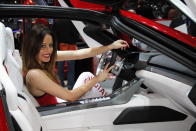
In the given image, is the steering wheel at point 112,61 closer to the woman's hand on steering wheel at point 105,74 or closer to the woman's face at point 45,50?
the woman's hand on steering wheel at point 105,74

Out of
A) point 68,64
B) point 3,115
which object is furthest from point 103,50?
point 68,64

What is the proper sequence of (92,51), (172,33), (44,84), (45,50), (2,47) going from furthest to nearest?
(92,51) → (45,50) → (44,84) → (172,33) → (2,47)

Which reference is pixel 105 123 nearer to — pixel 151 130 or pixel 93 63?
pixel 151 130

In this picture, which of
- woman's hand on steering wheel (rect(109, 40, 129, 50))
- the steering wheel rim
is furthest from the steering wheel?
woman's hand on steering wheel (rect(109, 40, 129, 50))

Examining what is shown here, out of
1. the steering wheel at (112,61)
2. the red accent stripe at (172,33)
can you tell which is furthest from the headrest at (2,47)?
the steering wheel at (112,61)

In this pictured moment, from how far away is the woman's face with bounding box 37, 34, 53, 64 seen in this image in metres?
2.06

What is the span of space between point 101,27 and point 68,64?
283 cm

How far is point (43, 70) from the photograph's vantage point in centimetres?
205

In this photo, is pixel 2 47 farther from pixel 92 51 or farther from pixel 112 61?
pixel 92 51

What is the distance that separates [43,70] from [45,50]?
0.46 ft

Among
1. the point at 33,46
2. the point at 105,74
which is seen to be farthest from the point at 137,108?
the point at 33,46

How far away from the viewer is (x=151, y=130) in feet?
6.64

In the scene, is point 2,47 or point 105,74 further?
point 105,74

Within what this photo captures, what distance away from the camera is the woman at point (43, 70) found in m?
1.97
